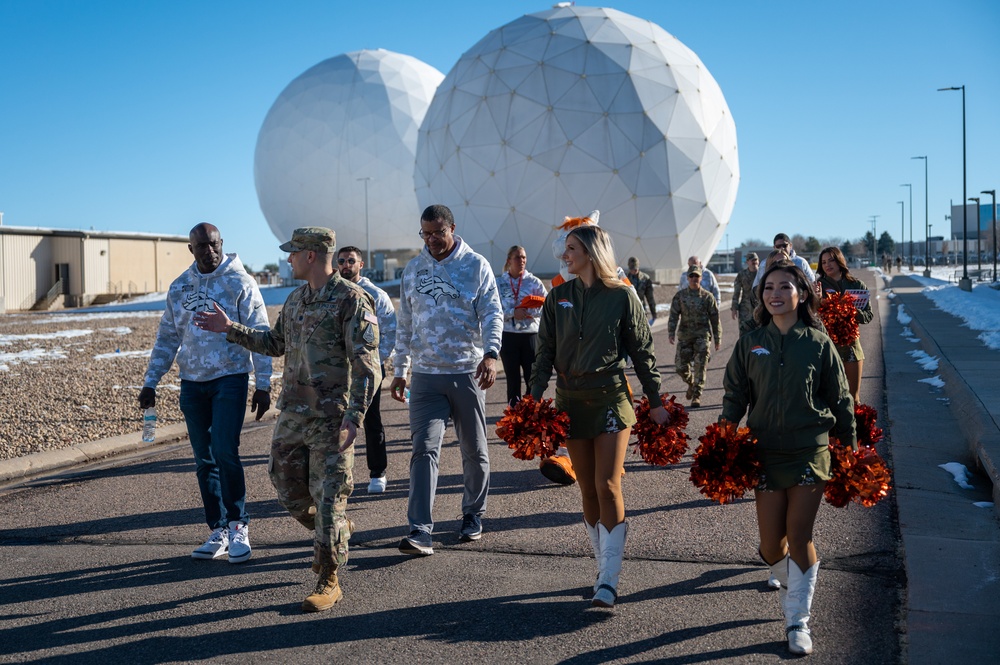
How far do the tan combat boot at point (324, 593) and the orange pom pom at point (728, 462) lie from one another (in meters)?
1.74

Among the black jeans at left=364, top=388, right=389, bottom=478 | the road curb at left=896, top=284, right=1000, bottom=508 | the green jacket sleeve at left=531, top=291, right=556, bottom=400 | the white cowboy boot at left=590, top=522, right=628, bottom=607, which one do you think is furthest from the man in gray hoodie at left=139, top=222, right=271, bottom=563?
the road curb at left=896, top=284, right=1000, bottom=508

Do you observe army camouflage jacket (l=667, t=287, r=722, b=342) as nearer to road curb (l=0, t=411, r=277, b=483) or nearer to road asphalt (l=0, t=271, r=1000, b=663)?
road asphalt (l=0, t=271, r=1000, b=663)

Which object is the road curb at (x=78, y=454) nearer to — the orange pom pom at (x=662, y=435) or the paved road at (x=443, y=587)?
the paved road at (x=443, y=587)

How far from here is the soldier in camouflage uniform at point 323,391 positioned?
407 cm

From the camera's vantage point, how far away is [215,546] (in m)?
4.83

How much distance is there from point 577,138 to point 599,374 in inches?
1168

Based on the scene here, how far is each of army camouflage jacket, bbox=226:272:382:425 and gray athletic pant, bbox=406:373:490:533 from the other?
2.55 feet

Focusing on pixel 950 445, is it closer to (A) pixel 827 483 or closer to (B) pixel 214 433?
(A) pixel 827 483

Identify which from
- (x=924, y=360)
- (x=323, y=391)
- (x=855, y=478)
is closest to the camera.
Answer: (x=855, y=478)

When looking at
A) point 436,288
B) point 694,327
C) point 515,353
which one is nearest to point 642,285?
point 694,327

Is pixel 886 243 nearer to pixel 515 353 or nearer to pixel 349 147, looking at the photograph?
pixel 349 147

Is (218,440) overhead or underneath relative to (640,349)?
underneath

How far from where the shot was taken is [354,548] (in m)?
4.95

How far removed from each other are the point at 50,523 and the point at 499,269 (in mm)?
32843
